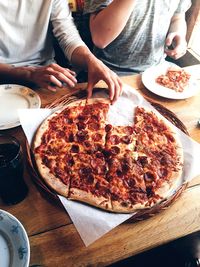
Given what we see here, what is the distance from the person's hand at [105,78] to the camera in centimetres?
124

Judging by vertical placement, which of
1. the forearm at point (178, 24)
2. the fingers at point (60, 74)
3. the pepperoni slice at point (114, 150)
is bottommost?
the pepperoni slice at point (114, 150)

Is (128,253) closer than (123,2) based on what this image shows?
Yes

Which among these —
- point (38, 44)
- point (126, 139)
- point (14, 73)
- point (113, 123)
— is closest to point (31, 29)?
point (38, 44)

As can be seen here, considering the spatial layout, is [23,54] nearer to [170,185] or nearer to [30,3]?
[30,3]

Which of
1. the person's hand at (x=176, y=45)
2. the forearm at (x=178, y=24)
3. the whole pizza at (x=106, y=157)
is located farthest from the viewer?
the forearm at (x=178, y=24)

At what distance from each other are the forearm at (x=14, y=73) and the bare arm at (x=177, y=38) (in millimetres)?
912

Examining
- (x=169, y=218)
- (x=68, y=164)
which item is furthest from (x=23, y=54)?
(x=169, y=218)

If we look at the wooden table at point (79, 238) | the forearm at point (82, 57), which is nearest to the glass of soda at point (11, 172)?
the wooden table at point (79, 238)

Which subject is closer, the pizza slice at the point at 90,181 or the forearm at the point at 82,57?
the pizza slice at the point at 90,181

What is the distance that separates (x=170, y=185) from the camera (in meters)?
0.93

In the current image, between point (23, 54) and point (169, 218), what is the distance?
1.36 m

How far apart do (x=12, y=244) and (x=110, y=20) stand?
128 centimetres

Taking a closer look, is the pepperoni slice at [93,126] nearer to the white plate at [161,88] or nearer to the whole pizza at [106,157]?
the whole pizza at [106,157]

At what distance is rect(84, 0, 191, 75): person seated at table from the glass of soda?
1011mm
